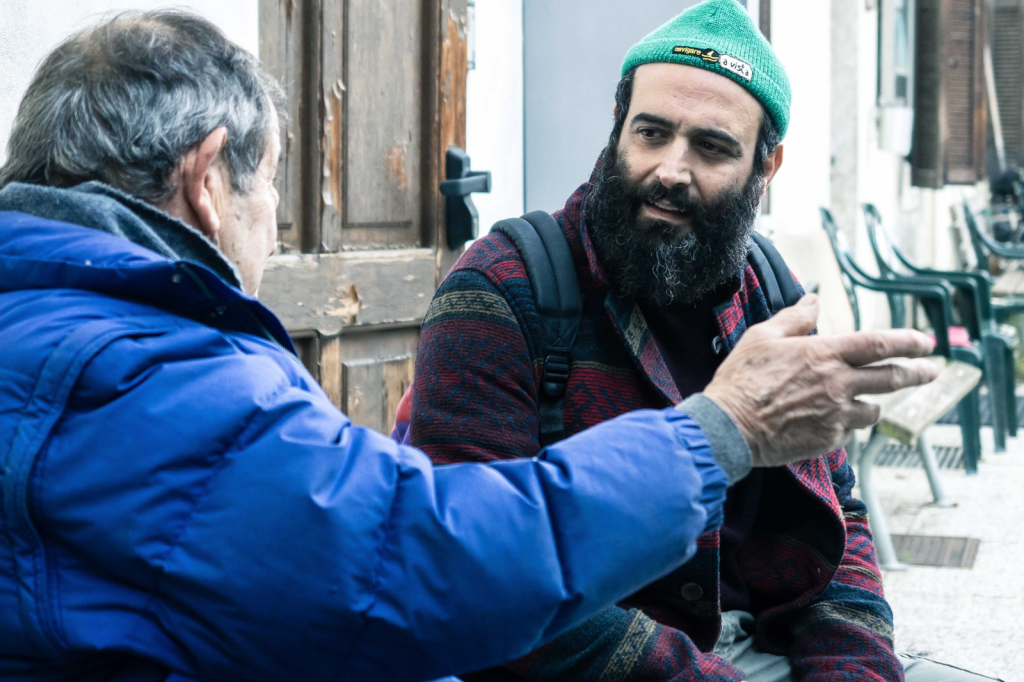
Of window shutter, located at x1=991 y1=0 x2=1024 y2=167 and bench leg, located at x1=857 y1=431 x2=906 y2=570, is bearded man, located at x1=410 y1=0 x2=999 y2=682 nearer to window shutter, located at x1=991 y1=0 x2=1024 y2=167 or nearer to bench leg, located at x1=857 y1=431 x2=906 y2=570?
bench leg, located at x1=857 y1=431 x2=906 y2=570

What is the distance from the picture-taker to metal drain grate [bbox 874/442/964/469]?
242 inches

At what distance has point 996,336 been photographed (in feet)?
20.3

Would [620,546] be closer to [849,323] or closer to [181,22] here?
[181,22]

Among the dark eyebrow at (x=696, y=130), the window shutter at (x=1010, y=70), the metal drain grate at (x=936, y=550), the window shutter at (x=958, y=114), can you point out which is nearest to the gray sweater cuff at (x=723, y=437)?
the dark eyebrow at (x=696, y=130)

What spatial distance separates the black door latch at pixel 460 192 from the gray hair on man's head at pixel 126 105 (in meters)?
2.11

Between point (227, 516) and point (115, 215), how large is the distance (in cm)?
40

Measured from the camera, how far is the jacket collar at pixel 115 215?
122 centimetres

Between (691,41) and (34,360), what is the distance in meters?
1.36

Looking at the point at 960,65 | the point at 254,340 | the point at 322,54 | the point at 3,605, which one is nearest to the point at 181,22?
the point at 254,340

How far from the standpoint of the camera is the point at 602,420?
5.88 feet

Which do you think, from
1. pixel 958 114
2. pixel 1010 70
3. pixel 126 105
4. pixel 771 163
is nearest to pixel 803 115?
pixel 958 114

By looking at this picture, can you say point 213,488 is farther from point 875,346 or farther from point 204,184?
point 875,346

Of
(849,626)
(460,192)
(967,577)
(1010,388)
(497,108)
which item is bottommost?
(967,577)

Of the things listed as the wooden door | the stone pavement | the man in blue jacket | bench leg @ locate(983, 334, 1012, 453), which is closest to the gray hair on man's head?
the man in blue jacket
